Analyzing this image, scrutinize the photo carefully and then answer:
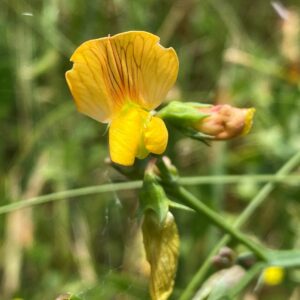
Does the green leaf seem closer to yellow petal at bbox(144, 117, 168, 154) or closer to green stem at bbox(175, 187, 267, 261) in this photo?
green stem at bbox(175, 187, 267, 261)

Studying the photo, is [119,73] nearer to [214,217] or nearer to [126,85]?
[126,85]

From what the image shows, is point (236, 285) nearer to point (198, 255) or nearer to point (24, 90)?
point (198, 255)

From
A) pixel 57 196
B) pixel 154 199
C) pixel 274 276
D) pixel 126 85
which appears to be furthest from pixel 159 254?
pixel 274 276

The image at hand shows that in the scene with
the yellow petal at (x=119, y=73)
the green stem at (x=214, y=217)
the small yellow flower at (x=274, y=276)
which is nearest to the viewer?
the yellow petal at (x=119, y=73)

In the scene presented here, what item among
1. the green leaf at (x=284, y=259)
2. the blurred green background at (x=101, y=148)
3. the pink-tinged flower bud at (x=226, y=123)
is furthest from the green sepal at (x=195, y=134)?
the blurred green background at (x=101, y=148)

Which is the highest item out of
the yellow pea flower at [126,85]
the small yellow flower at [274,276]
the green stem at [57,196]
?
the yellow pea flower at [126,85]

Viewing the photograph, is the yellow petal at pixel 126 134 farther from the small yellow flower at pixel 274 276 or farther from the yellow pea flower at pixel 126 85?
the small yellow flower at pixel 274 276

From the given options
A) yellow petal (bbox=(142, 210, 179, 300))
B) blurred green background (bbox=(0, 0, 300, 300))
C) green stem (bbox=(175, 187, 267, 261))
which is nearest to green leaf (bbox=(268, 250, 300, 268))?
green stem (bbox=(175, 187, 267, 261))
